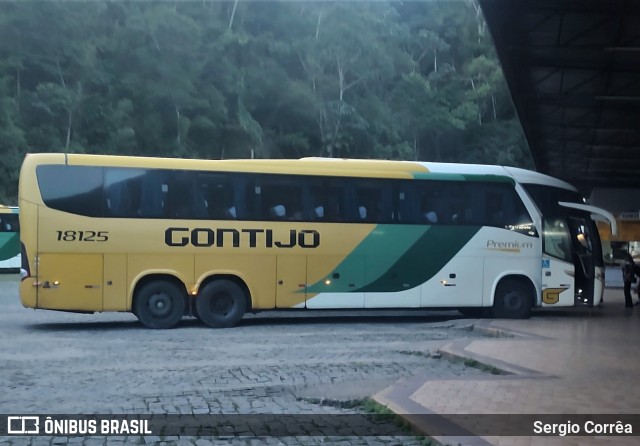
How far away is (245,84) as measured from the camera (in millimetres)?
47594

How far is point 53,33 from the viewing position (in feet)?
139

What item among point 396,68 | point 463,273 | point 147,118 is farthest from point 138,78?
point 463,273

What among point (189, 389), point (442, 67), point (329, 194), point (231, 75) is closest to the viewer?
point (189, 389)

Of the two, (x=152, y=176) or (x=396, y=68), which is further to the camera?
(x=396, y=68)

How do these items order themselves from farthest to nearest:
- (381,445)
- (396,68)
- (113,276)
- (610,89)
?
(396,68) → (610,89) → (113,276) → (381,445)

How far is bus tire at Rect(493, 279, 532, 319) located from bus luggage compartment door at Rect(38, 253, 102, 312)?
8.33 metres

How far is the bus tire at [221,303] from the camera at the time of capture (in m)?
15.4

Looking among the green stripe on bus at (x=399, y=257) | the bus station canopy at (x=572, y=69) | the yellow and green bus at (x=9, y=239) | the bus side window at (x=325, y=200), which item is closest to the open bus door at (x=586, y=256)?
the green stripe on bus at (x=399, y=257)

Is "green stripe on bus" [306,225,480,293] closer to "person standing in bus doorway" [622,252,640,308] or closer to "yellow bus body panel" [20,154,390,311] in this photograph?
"yellow bus body panel" [20,154,390,311]

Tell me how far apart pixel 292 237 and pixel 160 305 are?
2933 mm

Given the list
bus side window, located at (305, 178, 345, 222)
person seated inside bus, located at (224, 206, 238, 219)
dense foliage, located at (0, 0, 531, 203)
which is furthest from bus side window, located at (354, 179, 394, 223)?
dense foliage, located at (0, 0, 531, 203)

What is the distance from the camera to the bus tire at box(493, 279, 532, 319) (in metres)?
17.0

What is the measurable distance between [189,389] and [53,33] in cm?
3789

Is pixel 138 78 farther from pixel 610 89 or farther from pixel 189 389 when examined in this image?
pixel 189 389
